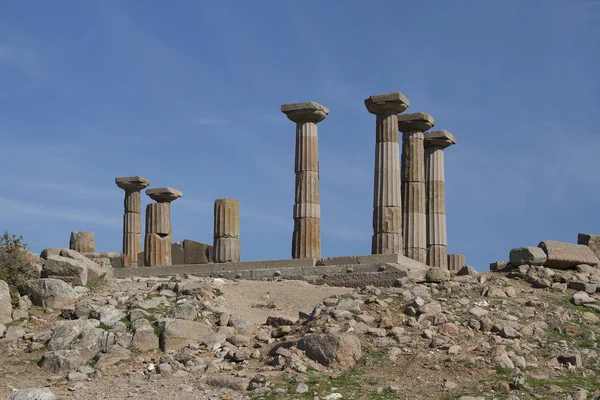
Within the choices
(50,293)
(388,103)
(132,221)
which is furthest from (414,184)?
(50,293)

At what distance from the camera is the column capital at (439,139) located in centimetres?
3331

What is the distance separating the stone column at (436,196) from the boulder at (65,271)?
531 inches

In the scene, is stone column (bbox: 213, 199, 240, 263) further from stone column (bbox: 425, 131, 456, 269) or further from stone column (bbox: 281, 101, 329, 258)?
stone column (bbox: 425, 131, 456, 269)

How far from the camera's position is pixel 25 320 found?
20969 mm

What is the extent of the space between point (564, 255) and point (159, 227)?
54.5 feet

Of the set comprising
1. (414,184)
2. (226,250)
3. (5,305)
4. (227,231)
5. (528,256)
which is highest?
(414,184)

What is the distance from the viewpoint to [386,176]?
30.1 m

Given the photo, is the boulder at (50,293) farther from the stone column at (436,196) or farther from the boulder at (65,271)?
the stone column at (436,196)

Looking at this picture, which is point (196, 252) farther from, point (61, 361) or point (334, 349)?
point (334, 349)

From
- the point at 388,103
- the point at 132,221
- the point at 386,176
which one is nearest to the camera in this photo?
the point at 388,103

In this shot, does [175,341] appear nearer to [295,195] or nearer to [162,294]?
[162,294]

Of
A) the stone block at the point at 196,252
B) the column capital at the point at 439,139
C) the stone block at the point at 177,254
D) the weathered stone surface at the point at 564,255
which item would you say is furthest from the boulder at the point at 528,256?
the stone block at the point at 177,254

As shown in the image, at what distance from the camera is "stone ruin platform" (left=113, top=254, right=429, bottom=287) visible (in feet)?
85.9

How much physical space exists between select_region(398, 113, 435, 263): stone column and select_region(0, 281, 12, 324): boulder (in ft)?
46.0
